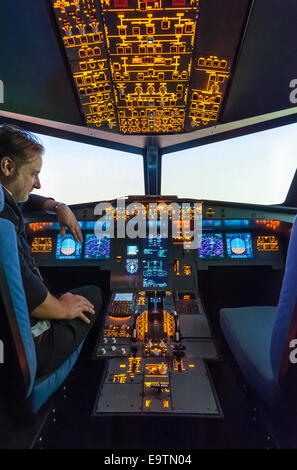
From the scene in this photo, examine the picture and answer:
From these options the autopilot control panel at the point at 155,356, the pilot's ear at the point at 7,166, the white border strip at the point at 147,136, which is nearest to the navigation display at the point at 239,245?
the autopilot control panel at the point at 155,356

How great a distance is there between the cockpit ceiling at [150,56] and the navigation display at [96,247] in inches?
37.2

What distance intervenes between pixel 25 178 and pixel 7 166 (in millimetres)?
69

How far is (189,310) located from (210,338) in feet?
1.15

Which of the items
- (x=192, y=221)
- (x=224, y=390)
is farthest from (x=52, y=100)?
(x=224, y=390)

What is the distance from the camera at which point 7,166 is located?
0.90 meters

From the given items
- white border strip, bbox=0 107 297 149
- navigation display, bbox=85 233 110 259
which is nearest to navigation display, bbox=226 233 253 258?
white border strip, bbox=0 107 297 149

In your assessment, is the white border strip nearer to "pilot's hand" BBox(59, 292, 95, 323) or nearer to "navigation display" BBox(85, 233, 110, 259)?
"navigation display" BBox(85, 233, 110, 259)

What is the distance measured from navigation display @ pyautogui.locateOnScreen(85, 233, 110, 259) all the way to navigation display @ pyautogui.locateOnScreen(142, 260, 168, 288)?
351mm

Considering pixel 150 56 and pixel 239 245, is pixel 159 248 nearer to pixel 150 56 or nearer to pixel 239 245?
pixel 239 245

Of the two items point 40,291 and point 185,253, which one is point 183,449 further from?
point 185,253

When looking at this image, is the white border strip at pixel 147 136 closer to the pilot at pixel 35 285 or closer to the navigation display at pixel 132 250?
the navigation display at pixel 132 250

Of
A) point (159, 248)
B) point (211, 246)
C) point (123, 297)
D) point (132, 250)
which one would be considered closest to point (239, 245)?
point (211, 246)

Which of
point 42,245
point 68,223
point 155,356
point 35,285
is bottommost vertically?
point 155,356

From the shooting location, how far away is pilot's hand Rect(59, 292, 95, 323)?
1.00 meters
